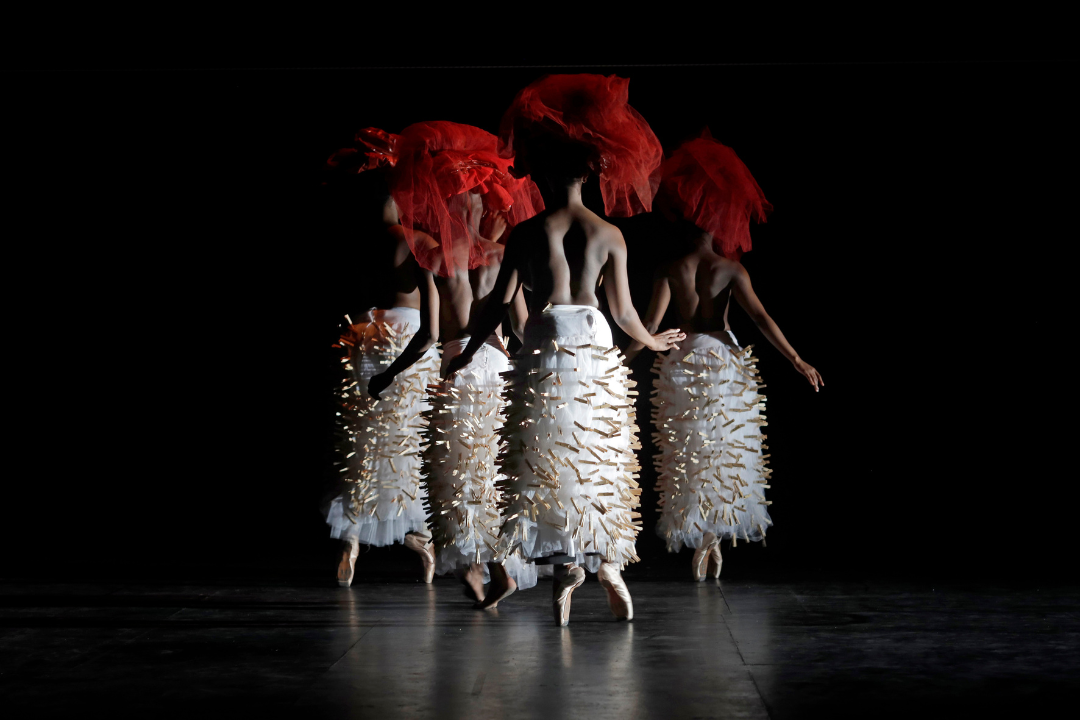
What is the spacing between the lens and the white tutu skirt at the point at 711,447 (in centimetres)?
393

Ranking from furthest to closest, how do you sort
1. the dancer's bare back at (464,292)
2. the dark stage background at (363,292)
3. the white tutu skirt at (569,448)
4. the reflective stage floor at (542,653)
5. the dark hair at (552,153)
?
the dark stage background at (363,292) → the dancer's bare back at (464,292) → the dark hair at (552,153) → the white tutu skirt at (569,448) → the reflective stage floor at (542,653)

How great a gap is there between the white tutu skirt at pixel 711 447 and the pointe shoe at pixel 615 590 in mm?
900

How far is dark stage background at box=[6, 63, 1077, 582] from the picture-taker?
4.99m

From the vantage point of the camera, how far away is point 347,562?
397 centimetres

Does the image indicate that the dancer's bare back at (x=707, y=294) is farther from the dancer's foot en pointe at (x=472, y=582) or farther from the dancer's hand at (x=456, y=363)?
the dancer's foot en pointe at (x=472, y=582)

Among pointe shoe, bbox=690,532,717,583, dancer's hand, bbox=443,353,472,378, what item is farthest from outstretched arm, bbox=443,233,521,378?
pointe shoe, bbox=690,532,717,583

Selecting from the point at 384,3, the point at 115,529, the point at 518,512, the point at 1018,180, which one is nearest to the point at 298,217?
the point at 384,3

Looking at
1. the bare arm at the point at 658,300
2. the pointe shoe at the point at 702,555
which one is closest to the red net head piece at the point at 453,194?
the bare arm at the point at 658,300

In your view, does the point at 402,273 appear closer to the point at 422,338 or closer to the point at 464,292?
the point at 464,292

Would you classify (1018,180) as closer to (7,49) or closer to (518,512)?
(518,512)

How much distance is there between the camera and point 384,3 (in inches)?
180

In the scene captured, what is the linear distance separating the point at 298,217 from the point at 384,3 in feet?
4.41

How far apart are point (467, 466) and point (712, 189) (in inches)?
53.8

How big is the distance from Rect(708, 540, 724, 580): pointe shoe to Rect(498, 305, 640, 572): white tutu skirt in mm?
978
